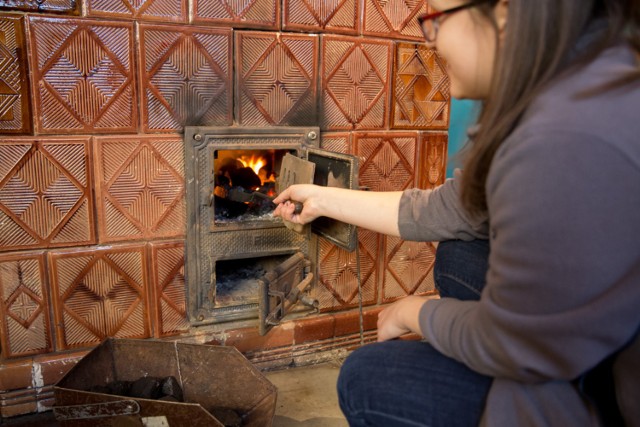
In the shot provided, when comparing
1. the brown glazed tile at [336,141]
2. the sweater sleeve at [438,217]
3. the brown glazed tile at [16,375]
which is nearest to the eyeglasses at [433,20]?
the sweater sleeve at [438,217]

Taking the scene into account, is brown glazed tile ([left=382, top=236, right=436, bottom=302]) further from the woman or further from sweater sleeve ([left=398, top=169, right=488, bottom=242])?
the woman

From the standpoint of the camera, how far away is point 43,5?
5.87ft

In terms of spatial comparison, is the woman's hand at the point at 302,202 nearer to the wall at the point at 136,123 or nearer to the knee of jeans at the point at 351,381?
the wall at the point at 136,123

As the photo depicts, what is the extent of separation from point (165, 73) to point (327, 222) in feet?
2.69

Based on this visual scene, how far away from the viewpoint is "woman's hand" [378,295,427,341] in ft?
3.91

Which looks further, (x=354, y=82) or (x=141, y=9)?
(x=354, y=82)

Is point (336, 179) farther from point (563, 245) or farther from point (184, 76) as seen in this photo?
point (563, 245)

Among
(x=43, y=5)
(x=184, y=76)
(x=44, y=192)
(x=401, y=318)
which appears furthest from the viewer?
(x=184, y=76)

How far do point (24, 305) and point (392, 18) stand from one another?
1.86 metres

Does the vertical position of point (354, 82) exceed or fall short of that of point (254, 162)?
it exceeds it

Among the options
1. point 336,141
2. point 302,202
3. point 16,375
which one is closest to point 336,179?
point 302,202

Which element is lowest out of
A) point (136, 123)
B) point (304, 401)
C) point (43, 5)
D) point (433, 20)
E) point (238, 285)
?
point (304, 401)

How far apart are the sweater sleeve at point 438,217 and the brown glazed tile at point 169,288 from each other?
992 millimetres

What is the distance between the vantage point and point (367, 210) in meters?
1.64
